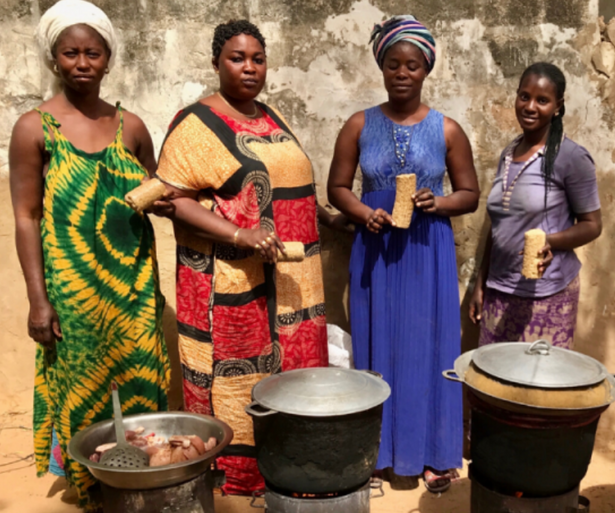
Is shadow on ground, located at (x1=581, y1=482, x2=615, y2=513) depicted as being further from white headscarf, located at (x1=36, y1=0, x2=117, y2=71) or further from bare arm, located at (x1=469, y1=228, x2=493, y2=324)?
white headscarf, located at (x1=36, y1=0, x2=117, y2=71)

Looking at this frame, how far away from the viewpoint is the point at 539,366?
8.39 feet

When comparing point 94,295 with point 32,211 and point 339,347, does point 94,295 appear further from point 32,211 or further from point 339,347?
point 339,347

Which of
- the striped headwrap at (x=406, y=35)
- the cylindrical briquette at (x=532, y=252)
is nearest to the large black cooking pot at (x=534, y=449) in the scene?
the cylindrical briquette at (x=532, y=252)

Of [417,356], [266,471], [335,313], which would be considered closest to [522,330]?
[417,356]

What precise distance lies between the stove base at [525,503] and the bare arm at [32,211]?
2.01m

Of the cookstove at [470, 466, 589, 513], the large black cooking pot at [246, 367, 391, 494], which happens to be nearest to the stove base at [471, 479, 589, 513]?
the cookstove at [470, 466, 589, 513]

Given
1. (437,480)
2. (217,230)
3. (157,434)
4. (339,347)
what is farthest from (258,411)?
(437,480)

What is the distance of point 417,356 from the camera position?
349 centimetres

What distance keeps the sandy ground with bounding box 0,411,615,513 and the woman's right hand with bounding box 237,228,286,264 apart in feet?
4.54

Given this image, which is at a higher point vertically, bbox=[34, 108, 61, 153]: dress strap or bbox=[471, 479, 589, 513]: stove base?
bbox=[34, 108, 61, 153]: dress strap

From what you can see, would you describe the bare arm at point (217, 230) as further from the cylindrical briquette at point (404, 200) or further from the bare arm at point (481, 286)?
the bare arm at point (481, 286)

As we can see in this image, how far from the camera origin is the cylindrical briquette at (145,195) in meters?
Answer: 2.84

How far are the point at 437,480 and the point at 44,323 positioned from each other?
2.20m

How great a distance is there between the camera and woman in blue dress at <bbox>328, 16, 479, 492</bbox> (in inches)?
134
